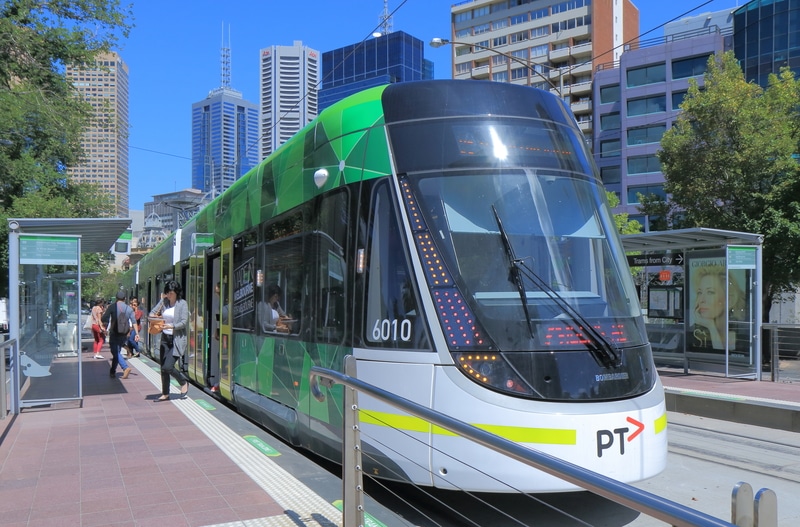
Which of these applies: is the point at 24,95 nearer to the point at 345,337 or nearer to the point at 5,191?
the point at 5,191

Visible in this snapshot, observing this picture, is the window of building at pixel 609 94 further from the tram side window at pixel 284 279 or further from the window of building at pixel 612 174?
the tram side window at pixel 284 279

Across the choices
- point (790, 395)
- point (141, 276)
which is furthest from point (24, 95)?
point (790, 395)

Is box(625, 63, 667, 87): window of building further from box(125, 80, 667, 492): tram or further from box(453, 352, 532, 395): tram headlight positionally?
box(453, 352, 532, 395): tram headlight

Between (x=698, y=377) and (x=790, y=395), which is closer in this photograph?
(x=790, y=395)

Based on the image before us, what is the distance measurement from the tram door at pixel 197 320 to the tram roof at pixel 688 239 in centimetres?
765

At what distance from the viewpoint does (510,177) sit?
5.56 meters

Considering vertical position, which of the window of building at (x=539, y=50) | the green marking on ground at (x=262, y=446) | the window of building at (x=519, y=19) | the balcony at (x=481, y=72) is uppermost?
the window of building at (x=519, y=19)

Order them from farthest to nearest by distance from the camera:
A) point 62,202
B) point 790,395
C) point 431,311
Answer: point 62,202
point 790,395
point 431,311

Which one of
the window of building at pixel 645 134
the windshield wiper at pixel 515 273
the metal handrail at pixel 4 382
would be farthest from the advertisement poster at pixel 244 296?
the window of building at pixel 645 134

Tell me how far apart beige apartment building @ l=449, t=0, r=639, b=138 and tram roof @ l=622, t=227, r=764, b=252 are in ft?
171

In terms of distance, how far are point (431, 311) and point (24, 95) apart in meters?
17.4

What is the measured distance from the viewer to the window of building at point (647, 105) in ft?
178

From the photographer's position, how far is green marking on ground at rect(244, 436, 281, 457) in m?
6.91

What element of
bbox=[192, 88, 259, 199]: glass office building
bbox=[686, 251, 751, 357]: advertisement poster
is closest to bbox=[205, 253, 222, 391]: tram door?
bbox=[686, 251, 751, 357]: advertisement poster
